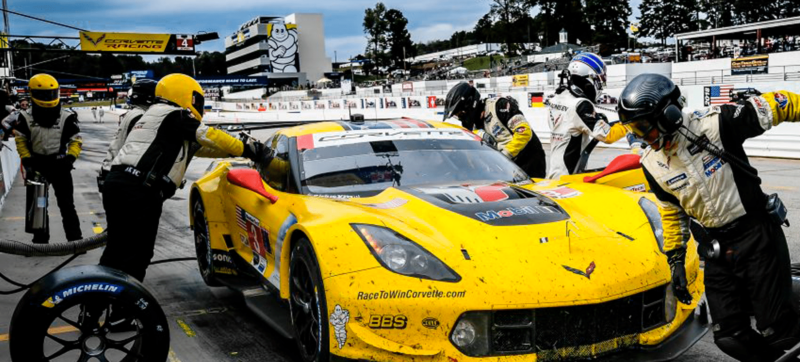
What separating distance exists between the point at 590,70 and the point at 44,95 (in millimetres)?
6121

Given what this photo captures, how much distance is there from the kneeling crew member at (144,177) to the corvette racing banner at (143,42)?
3420 cm

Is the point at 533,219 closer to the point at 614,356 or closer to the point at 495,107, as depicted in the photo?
the point at 614,356

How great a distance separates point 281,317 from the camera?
434 cm

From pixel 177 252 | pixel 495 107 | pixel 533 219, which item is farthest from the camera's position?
pixel 177 252

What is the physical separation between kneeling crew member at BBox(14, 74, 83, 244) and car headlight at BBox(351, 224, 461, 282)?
596 centimetres

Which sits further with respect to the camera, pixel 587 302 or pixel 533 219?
pixel 533 219

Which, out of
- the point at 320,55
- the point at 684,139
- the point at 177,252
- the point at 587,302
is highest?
the point at 320,55

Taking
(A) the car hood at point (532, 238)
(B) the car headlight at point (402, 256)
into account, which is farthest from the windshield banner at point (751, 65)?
(B) the car headlight at point (402, 256)

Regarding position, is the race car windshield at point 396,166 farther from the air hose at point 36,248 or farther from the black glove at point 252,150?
the air hose at point 36,248

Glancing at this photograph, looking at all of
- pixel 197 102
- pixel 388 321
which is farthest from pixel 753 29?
pixel 388 321

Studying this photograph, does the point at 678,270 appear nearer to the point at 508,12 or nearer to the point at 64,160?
the point at 64,160

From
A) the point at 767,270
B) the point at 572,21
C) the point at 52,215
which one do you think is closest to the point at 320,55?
the point at 572,21

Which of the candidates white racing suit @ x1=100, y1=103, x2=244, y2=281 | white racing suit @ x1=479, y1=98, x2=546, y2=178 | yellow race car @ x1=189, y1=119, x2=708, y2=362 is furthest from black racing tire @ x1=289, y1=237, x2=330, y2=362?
white racing suit @ x1=479, y1=98, x2=546, y2=178

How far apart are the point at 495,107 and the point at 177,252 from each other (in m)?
3.77
